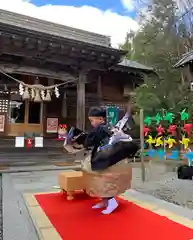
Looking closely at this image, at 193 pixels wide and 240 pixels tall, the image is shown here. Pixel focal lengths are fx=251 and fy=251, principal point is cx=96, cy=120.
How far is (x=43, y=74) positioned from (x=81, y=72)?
1648 mm

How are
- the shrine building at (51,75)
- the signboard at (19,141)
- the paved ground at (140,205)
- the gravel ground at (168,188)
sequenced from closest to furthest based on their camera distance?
the paved ground at (140,205) < the gravel ground at (168,188) < the shrine building at (51,75) < the signboard at (19,141)

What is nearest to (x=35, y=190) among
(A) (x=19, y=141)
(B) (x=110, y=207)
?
(B) (x=110, y=207)

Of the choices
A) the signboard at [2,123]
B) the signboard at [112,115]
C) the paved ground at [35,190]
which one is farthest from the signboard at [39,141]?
the signboard at [112,115]

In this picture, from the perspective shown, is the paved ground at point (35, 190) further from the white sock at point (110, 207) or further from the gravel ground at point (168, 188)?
the white sock at point (110, 207)

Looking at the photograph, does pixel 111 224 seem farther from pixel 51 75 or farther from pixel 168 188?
pixel 51 75

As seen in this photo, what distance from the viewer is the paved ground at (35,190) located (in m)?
3.26

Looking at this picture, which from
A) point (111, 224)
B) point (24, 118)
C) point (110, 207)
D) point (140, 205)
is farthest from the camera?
point (24, 118)

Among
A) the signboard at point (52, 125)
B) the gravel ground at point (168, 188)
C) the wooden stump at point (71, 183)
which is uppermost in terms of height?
the signboard at point (52, 125)

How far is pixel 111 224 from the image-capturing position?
10.9ft

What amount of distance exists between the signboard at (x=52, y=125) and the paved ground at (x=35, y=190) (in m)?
3.02

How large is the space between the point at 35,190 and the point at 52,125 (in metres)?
6.47

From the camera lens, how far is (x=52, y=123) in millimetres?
11938

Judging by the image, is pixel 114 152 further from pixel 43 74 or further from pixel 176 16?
pixel 176 16

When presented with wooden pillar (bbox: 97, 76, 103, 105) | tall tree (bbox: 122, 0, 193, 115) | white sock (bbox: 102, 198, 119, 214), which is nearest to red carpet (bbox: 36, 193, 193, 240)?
white sock (bbox: 102, 198, 119, 214)
